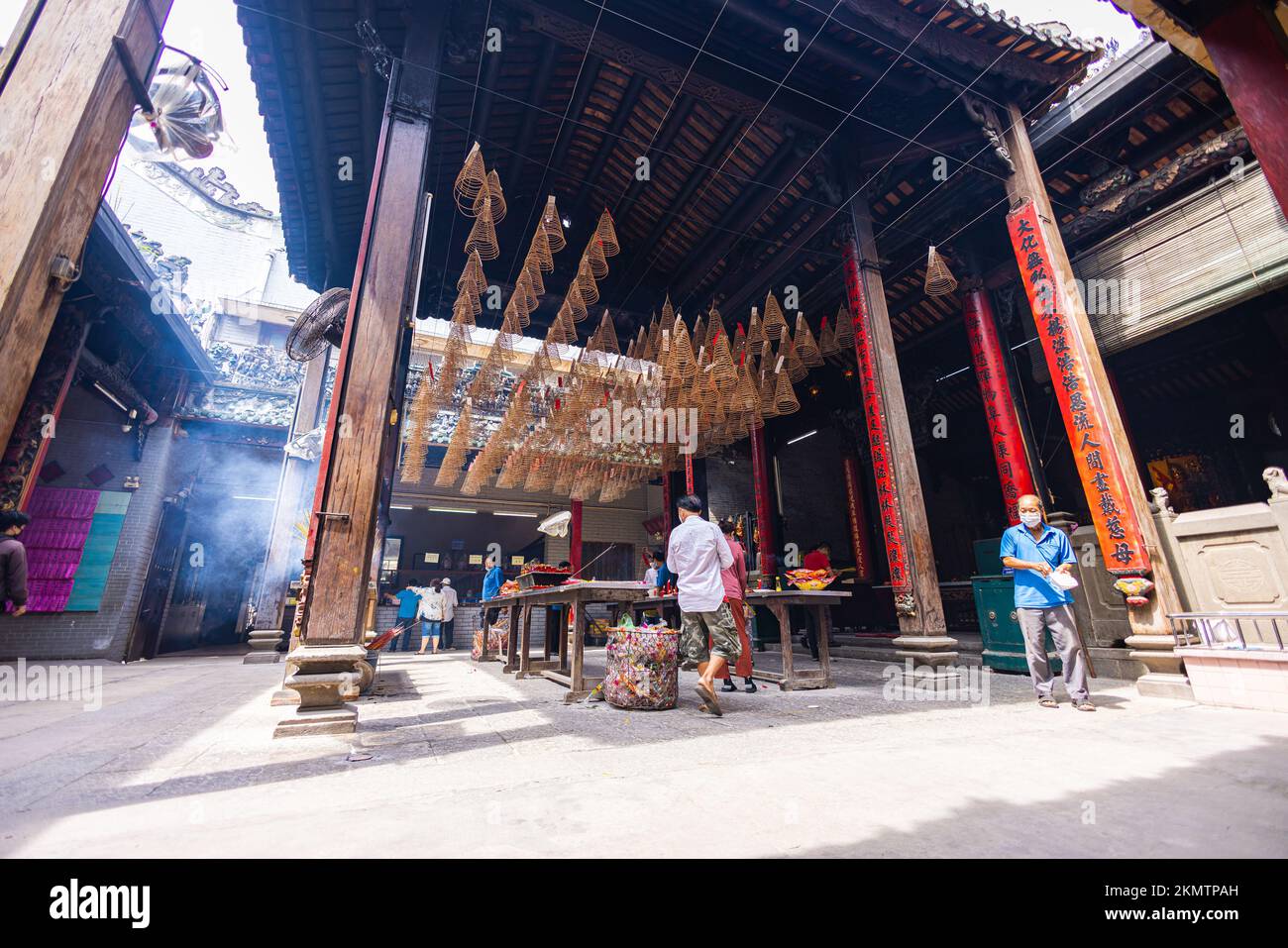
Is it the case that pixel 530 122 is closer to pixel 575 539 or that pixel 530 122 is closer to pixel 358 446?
pixel 358 446

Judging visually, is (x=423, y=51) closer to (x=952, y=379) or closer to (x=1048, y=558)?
(x=1048, y=558)

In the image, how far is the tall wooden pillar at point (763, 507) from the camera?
1077cm

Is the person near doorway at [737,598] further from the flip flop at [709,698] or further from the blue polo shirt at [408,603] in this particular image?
the blue polo shirt at [408,603]

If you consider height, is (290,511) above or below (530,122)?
below

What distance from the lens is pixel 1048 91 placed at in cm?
679

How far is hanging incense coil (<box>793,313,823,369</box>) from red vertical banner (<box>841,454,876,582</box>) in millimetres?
4381

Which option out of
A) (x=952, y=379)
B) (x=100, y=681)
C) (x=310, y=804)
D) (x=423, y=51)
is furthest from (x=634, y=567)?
(x=310, y=804)

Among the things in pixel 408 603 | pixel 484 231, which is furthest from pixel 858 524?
pixel 408 603

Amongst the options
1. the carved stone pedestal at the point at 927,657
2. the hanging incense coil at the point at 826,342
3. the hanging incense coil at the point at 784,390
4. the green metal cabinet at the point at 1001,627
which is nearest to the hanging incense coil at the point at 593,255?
the hanging incense coil at the point at 784,390

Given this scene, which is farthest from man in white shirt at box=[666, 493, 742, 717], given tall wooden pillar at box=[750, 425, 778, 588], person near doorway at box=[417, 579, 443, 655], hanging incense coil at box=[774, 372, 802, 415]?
person near doorway at box=[417, 579, 443, 655]

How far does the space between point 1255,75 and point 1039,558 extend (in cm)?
306

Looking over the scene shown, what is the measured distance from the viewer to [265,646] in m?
9.26
